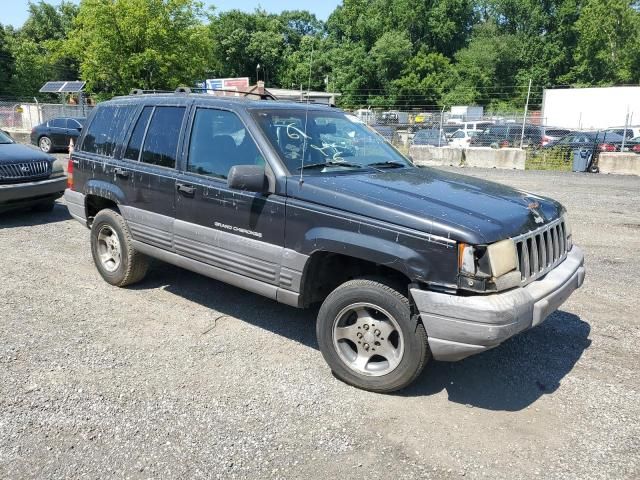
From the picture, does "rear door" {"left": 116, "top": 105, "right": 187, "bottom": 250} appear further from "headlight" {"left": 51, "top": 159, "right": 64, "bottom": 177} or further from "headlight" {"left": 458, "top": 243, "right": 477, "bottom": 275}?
"headlight" {"left": 51, "top": 159, "right": 64, "bottom": 177}

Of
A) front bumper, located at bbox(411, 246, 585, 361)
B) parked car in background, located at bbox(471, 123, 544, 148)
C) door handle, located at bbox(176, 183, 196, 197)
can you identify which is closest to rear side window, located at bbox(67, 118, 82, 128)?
parked car in background, located at bbox(471, 123, 544, 148)

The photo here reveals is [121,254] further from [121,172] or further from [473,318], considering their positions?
[473,318]

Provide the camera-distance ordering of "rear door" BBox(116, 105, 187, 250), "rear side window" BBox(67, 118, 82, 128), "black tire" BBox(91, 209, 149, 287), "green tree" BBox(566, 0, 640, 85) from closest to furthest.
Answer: "rear door" BBox(116, 105, 187, 250), "black tire" BBox(91, 209, 149, 287), "rear side window" BBox(67, 118, 82, 128), "green tree" BBox(566, 0, 640, 85)

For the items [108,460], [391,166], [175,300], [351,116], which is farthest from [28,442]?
[351,116]

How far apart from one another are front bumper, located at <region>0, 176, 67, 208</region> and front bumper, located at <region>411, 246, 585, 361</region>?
287 inches

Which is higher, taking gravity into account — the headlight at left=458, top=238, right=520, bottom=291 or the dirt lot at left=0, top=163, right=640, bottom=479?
the headlight at left=458, top=238, right=520, bottom=291

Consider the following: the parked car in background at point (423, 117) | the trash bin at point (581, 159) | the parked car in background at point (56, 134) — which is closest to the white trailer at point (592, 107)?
the parked car in background at point (423, 117)

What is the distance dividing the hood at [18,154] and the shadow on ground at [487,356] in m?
4.30

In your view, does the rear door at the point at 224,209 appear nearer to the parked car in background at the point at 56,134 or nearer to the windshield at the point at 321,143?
the windshield at the point at 321,143

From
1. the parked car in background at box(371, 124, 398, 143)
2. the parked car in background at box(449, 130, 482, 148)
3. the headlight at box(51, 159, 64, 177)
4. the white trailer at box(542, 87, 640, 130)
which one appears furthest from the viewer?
the white trailer at box(542, 87, 640, 130)

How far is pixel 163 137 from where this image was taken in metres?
5.02

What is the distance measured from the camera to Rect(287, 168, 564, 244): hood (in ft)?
10.8

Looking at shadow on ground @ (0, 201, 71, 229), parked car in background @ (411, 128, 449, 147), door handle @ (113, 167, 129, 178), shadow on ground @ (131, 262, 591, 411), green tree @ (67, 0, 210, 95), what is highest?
green tree @ (67, 0, 210, 95)

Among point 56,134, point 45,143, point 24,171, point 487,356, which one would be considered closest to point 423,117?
point 56,134
